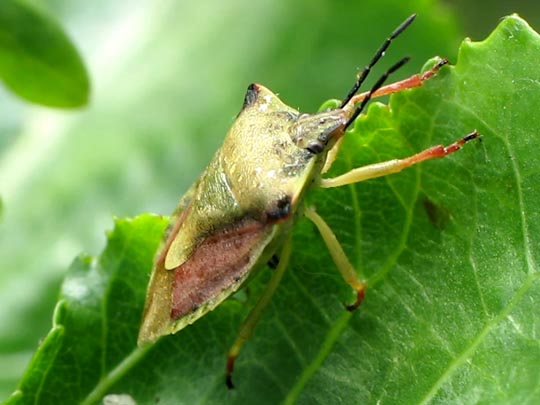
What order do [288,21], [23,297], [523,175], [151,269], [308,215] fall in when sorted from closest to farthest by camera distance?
[523,175]
[308,215]
[151,269]
[23,297]
[288,21]

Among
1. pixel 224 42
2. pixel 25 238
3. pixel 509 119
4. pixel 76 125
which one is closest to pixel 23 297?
pixel 25 238

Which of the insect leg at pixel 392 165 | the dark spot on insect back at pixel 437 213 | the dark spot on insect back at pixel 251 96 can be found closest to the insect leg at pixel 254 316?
the insect leg at pixel 392 165

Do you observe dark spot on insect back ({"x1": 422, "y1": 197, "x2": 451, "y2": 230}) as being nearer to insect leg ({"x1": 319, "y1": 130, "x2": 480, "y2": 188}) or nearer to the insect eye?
insect leg ({"x1": 319, "y1": 130, "x2": 480, "y2": 188})

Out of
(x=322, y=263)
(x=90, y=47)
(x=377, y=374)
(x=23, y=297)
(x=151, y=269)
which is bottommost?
(x=377, y=374)

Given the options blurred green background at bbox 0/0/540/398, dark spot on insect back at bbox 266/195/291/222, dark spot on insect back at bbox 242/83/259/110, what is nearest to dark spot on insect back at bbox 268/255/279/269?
dark spot on insect back at bbox 266/195/291/222

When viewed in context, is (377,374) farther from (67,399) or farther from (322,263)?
(67,399)

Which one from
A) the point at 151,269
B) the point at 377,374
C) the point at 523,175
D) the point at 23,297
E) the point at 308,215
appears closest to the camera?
the point at 523,175
